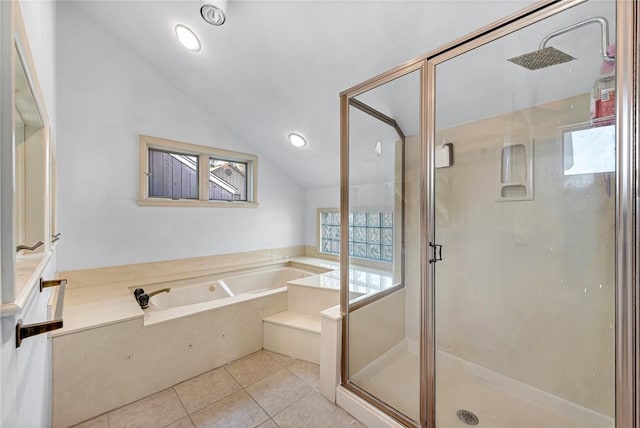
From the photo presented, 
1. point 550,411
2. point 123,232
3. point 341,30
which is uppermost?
point 341,30

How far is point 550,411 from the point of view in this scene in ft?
5.22

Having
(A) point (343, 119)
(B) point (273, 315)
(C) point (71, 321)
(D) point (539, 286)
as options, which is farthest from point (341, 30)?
(C) point (71, 321)

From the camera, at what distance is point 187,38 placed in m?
2.21

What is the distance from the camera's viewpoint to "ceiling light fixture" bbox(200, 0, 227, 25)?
5.45 feet

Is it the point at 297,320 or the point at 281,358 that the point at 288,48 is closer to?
the point at 297,320

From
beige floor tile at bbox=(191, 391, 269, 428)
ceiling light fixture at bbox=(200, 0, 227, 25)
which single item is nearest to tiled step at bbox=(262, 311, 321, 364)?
beige floor tile at bbox=(191, 391, 269, 428)

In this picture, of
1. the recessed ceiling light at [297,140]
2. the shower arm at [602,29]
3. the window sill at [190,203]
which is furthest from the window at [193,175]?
the shower arm at [602,29]

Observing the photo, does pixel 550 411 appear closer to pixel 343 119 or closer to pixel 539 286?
pixel 539 286

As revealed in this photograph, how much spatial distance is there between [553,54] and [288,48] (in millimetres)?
1624

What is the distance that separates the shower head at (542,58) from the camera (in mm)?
1374

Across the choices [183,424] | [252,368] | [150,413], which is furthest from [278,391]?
[150,413]

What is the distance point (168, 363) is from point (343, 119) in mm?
2199

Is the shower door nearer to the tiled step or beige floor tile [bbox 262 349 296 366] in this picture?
the tiled step

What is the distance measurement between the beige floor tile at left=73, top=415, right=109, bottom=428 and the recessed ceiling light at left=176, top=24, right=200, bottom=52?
2807mm
